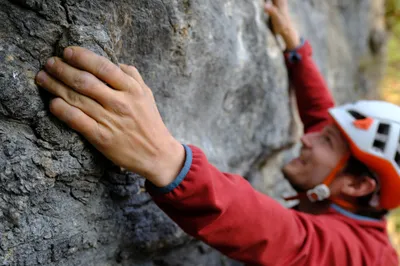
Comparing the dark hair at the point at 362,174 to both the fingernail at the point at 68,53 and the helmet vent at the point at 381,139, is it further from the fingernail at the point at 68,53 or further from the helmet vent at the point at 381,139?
the fingernail at the point at 68,53

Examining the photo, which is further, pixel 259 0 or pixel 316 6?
pixel 316 6

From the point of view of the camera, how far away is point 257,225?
1.64 metres

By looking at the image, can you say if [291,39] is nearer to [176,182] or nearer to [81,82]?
[176,182]

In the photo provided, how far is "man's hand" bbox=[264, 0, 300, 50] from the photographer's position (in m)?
2.64

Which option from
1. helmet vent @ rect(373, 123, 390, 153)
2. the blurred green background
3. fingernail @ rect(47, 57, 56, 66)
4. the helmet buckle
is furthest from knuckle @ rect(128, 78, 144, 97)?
the blurred green background

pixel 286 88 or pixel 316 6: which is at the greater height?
pixel 316 6

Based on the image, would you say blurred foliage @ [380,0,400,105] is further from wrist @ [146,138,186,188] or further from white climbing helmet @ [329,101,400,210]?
wrist @ [146,138,186,188]

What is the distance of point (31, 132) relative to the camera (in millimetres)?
1382

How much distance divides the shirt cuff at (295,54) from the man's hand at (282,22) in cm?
2

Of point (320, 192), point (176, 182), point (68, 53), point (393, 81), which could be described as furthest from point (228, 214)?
Answer: point (393, 81)

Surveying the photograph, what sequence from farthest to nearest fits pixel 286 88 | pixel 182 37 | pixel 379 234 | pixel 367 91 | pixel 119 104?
pixel 367 91 < pixel 286 88 < pixel 379 234 < pixel 182 37 < pixel 119 104

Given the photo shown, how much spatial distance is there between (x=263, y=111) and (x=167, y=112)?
914mm

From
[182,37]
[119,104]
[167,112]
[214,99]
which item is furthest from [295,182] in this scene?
[119,104]

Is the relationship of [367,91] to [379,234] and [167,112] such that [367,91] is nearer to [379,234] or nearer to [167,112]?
[379,234]
